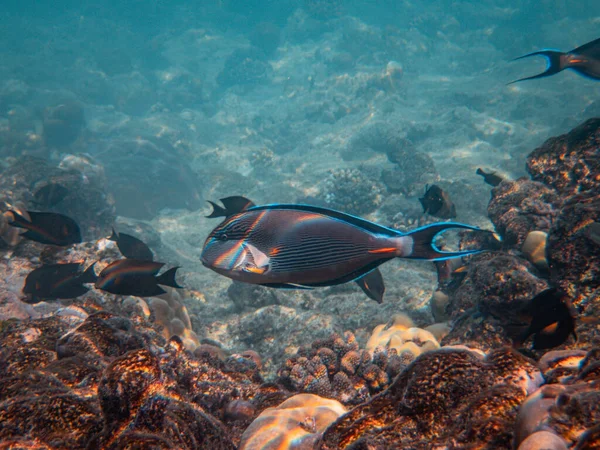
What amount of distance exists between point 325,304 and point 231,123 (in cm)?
2065

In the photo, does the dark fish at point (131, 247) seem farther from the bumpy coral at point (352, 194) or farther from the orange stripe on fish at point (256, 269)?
the bumpy coral at point (352, 194)

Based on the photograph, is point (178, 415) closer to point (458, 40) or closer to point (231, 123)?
point (231, 123)

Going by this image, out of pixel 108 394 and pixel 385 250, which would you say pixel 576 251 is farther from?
pixel 108 394

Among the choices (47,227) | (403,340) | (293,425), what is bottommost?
(403,340)

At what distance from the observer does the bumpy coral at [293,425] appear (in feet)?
5.82

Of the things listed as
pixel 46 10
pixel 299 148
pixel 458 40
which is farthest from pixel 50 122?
pixel 46 10

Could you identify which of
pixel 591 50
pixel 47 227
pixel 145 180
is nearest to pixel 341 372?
pixel 47 227

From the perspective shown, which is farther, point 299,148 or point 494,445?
point 299,148

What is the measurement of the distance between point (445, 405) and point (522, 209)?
421cm

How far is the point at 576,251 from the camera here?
288 cm

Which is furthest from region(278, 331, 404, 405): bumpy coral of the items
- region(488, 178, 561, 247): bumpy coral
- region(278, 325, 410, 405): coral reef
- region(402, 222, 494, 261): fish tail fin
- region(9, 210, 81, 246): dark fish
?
region(9, 210, 81, 246): dark fish

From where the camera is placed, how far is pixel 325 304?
6.46m

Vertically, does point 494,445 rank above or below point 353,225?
below

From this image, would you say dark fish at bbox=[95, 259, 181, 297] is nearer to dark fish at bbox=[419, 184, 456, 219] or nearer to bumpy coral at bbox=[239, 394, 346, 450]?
bumpy coral at bbox=[239, 394, 346, 450]
